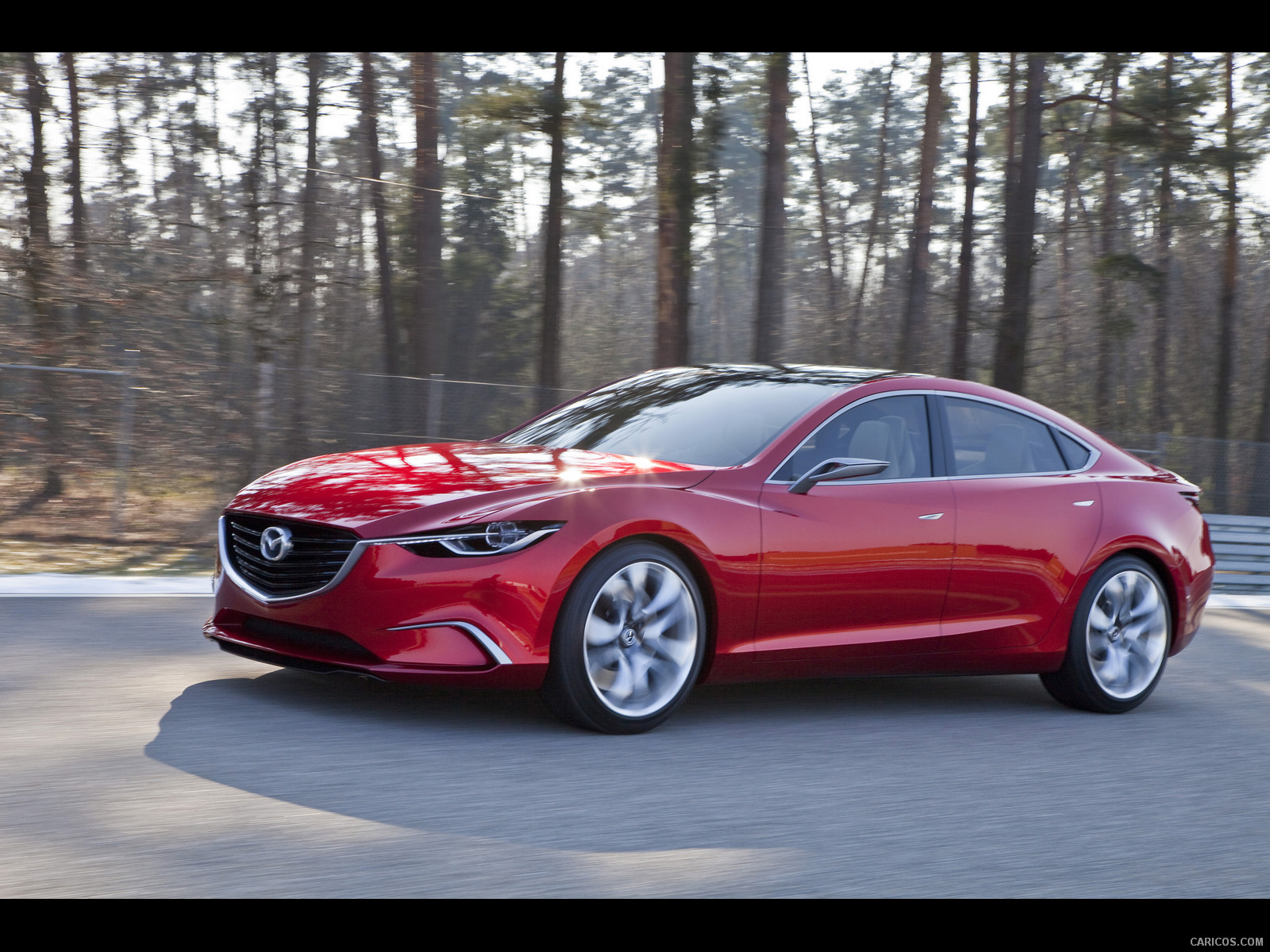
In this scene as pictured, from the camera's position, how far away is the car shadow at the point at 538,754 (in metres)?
4.52

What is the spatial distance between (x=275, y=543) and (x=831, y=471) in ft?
7.54

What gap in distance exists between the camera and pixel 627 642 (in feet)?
18.6

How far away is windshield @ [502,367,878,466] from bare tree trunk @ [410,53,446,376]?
13.0 m

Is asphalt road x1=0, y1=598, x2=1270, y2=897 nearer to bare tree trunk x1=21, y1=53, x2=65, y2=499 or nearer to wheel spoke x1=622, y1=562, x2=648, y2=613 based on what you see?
wheel spoke x1=622, y1=562, x2=648, y2=613

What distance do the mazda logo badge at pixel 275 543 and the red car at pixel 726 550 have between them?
0.01 metres

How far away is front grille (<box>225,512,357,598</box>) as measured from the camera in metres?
5.40

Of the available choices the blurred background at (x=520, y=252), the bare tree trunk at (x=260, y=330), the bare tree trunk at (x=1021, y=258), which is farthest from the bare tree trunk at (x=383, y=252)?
the bare tree trunk at (x=1021, y=258)

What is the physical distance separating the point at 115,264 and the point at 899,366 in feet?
57.4

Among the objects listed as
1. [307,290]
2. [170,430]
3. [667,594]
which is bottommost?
[667,594]

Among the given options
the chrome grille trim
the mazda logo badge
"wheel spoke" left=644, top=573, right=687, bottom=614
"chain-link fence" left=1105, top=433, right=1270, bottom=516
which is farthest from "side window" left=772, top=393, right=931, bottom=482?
"chain-link fence" left=1105, top=433, right=1270, bottom=516

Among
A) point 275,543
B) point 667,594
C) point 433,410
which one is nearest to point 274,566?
point 275,543

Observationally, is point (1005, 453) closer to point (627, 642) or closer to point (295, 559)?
point (627, 642)

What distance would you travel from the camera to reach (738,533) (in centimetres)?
591

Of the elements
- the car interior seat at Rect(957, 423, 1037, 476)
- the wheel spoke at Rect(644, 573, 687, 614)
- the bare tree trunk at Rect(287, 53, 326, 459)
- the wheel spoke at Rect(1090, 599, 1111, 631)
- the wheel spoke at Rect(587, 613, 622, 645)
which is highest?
the bare tree trunk at Rect(287, 53, 326, 459)
